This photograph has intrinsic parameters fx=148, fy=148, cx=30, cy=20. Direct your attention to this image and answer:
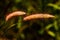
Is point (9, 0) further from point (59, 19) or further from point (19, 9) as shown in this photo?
point (59, 19)

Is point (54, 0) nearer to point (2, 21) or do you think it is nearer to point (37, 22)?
point (37, 22)

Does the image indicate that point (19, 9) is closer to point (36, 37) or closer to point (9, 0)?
point (9, 0)

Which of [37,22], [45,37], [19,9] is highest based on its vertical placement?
[19,9]

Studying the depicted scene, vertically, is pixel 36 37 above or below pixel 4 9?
below

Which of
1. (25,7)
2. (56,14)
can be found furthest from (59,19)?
(25,7)

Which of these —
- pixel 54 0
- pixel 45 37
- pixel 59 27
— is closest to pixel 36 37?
pixel 45 37
